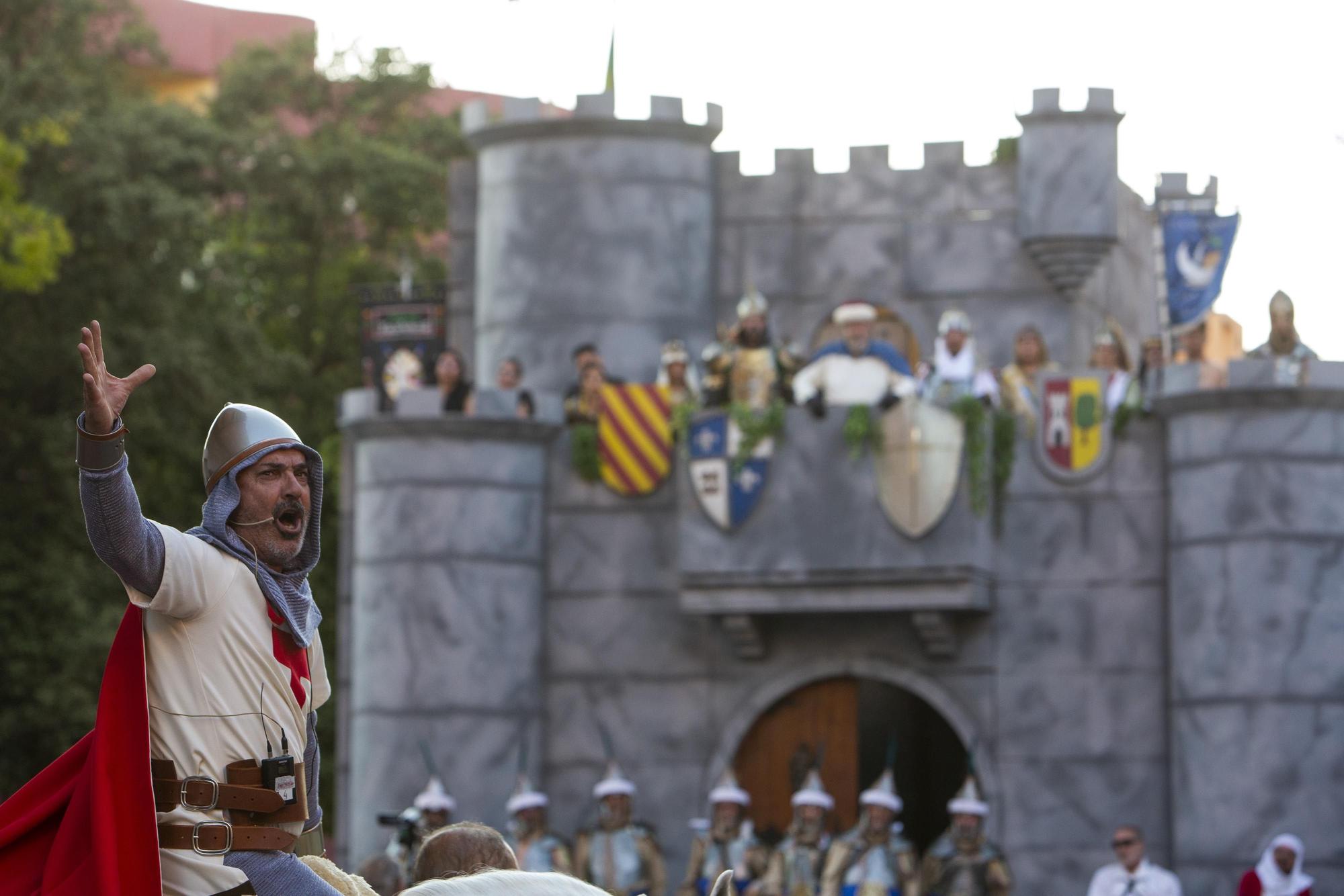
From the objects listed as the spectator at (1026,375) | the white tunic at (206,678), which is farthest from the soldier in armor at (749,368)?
the white tunic at (206,678)

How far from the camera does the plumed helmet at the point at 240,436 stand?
5910mm

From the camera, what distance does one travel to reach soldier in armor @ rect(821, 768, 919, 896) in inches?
732

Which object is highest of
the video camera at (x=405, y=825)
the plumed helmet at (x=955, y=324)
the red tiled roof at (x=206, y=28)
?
the red tiled roof at (x=206, y=28)

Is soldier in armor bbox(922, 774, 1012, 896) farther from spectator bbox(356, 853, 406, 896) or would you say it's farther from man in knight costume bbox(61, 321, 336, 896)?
man in knight costume bbox(61, 321, 336, 896)

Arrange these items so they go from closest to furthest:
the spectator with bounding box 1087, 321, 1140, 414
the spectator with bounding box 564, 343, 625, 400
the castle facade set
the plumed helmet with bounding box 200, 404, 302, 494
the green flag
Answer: the plumed helmet with bounding box 200, 404, 302, 494 < the castle facade set < the spectator with bounding box 1087, 321, 1140, 414 < the spectator with bounding box 564, 343, 625, 400 < the green flag

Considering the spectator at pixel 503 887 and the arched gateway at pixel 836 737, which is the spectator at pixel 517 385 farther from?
the spectator at pixel 503 887

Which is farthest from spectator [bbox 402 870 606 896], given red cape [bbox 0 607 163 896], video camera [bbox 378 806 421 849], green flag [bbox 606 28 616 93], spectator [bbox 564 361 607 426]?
green flag [bbox 606 28 616 93]

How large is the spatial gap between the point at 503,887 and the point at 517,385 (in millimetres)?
17621

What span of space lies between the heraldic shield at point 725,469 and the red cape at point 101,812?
46.3 ft

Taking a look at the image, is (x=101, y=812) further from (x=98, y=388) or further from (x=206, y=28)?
(x=206, y=28)

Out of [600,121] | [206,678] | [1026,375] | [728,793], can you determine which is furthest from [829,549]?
[206,678]

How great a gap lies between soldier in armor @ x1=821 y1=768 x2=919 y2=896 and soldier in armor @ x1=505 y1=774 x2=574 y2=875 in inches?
78.8

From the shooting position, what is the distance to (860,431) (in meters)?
19.5

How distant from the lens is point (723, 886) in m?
3.95
